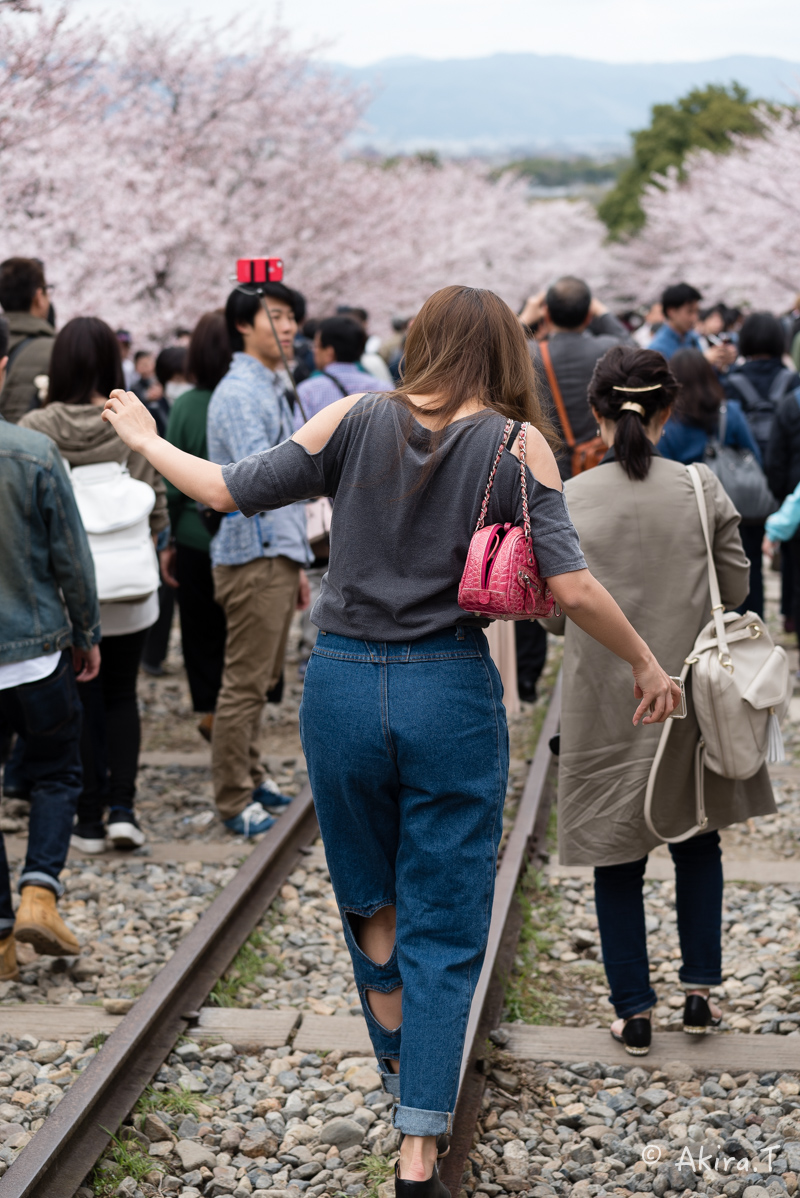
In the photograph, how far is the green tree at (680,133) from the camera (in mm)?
50344

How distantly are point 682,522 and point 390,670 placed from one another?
47.0 inches

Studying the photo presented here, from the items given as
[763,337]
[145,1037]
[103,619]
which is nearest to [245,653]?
[103,619]

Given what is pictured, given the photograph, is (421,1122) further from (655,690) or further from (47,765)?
(47,765)

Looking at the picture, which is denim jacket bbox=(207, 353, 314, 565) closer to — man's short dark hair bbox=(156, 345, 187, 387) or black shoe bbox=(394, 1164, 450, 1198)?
black shoe bbox=(394, 1164, 450, 1198)

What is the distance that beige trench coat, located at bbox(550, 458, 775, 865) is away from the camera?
10.9 ft

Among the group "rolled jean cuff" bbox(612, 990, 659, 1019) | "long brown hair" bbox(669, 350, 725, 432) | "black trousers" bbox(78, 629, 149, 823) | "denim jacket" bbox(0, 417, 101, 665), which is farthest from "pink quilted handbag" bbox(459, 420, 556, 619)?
"long brown hair" bbox(669, 350, 725, 432)

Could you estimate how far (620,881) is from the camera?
3.49 meters

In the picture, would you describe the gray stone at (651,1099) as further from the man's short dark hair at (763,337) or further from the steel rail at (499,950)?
the man's short dark hair at (763,337)

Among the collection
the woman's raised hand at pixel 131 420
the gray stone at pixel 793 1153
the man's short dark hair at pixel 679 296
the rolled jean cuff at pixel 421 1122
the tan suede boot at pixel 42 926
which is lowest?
the tan suede boot at pixel 42 926

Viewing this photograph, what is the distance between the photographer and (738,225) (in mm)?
34719

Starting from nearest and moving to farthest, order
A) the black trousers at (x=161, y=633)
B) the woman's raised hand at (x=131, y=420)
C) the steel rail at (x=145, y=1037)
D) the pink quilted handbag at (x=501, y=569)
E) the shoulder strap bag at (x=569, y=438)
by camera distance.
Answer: the pink quilted handbag at (x=501, y=569), the woman's raised hand at (x=131, y=420), the steel rail at (x=145, y=1037), the shoulder strap bag at (x=569, y=438), the black trousers at (x=161, y=633)

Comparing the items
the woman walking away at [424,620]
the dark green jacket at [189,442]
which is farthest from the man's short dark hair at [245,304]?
the woman walking away at [424,620]

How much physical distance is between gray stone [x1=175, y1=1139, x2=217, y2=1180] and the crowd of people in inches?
24.7

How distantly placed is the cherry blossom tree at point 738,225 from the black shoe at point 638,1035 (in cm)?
2526
